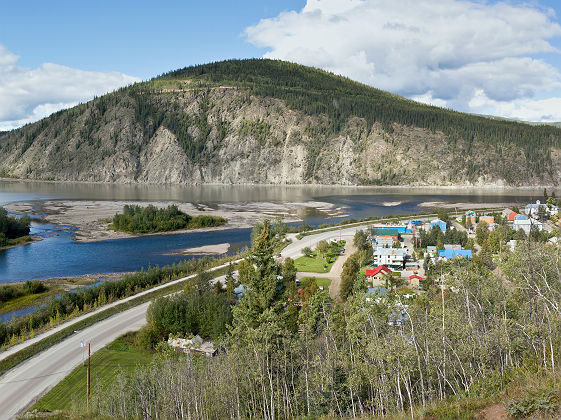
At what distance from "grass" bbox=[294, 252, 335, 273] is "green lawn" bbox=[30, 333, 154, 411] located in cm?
2250

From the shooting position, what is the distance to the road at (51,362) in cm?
2144

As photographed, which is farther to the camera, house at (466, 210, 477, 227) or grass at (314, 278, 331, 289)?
house at (466, 210, 477, 227)

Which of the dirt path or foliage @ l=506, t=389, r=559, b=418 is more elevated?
foliage @ l=506, t=389, r=559, b=418

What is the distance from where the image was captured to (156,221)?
76.3 metres

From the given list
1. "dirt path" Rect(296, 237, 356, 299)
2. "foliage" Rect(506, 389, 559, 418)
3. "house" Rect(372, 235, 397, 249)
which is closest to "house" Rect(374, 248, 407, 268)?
"dirt path" Rect(296, 237, 356, 299)

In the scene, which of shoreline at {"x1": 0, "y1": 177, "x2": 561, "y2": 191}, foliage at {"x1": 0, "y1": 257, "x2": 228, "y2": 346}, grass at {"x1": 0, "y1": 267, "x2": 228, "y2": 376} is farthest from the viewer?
shoreline at {"x1": 0, "y1": 177, "x2": 561, "y2": 191}

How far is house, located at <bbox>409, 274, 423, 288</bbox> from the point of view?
39.2 m

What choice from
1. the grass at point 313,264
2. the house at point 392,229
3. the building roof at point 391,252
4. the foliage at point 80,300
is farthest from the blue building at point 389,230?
the foliage at point 80,300

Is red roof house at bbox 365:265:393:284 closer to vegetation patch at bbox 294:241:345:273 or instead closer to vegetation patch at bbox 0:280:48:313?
vegetation patch at bbox 294:241:345:273

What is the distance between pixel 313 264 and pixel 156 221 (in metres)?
37.5

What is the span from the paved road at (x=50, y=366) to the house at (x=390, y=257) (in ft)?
86.1

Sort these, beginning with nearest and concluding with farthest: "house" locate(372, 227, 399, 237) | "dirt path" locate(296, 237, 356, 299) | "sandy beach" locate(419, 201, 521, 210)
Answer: "dirt path" locate(296, 237, 356, 299), "house" locate(372, 227, 399, 237), "sandy beach" locate(419, 201, 521, 210)

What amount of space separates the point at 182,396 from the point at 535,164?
18410 cm

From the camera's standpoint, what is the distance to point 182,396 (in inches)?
606
